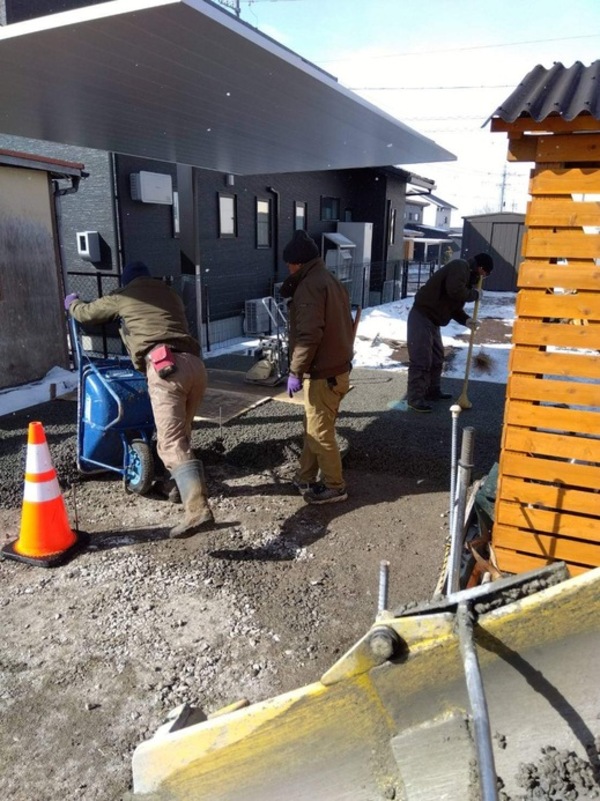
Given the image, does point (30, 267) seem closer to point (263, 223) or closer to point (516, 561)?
point (516, 561)

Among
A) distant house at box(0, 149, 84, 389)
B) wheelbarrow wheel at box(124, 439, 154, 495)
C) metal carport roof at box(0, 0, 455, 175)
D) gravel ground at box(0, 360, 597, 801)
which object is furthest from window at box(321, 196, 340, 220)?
wheelbarrow wheel at box(124, 439, 154, 495)

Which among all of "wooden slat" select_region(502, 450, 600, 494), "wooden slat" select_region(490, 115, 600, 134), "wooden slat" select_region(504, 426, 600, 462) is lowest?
"wooden slat" select_region(502, 450, 600, 494)

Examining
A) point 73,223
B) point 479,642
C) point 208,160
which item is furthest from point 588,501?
point 73,223

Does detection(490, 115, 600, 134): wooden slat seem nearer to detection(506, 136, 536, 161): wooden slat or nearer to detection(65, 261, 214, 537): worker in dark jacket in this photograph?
detection(506, 136, 536, 161): wooden slat

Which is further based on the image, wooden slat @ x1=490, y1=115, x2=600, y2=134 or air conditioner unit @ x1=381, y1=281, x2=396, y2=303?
air conditioner unit @ x1=381, y1=281, x2=396, y2=303

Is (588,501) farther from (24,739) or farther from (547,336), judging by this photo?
(24,739)

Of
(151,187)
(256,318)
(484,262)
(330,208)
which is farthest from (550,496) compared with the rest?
(330,208)

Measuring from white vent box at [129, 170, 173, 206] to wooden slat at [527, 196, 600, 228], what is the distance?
8092 mm

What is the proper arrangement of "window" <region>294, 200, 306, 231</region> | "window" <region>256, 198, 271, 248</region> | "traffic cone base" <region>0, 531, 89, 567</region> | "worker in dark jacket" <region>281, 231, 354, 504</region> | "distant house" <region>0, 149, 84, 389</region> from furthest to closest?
"window" <region>294, 200, 306, 231</region>, "window" <region>256, 198, 271, 248</region>, "distant house" <region>0, 149, 84, 389</region>, "worker in dark jacket" <region>281, 231, 354, 504</region>, "traffic cone base" <region>0, 531, 89, 567</region>

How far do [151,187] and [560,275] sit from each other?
8469mm

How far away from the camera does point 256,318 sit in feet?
44.2

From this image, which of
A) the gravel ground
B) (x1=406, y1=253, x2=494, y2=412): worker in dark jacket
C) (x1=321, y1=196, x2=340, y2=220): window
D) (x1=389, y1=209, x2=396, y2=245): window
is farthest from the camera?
(x1=389, y1=209, x2=396, y2=245): window

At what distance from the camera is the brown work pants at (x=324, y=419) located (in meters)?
4.60

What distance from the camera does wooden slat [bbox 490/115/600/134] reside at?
2863 millimetres
